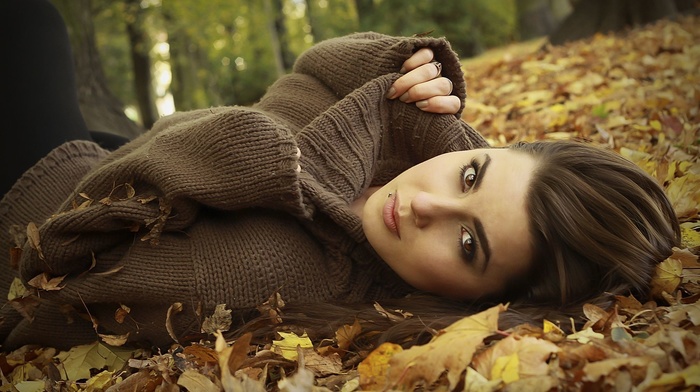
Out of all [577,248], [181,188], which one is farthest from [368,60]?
[577,248]

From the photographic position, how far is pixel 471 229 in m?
1.86

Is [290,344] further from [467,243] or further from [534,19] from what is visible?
[534,19]

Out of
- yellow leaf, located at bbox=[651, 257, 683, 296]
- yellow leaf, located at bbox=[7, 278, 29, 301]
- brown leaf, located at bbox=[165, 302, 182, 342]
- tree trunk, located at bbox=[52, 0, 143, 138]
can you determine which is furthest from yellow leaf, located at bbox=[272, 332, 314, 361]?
tree trunk, located at bbox=[52, 0, 143, 138]

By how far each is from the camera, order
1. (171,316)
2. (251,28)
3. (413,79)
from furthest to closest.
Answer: (251,28)
(413,79)
(171,316)

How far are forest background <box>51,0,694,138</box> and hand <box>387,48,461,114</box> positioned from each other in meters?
4.37

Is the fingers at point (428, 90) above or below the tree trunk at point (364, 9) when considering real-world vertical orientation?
below

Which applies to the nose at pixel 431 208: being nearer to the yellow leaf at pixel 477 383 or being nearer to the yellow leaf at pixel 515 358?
the yellow leaf at pixel 515 358

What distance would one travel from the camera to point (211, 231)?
6.89ft

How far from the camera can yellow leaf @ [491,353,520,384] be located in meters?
1.26

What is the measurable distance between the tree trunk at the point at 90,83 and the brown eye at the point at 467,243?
11.3 ft

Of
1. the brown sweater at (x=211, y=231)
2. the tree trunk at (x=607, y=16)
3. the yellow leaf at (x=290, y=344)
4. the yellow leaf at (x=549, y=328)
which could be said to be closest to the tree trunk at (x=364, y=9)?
the tree trunk at (x=607, y=16)

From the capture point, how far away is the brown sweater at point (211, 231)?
6.46ft

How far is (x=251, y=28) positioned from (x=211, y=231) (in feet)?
47.7

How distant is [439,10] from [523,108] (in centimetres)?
1104
